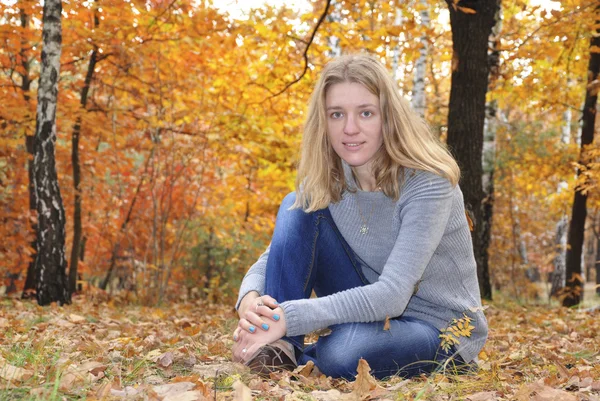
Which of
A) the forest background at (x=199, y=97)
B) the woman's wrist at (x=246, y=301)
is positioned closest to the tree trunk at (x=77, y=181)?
the forest background at (x=199, y=97)

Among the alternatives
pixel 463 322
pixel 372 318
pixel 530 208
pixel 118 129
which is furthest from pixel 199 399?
pixel 530 208

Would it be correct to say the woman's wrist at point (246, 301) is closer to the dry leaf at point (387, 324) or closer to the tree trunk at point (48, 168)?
the dry leaf at point (387, 324)

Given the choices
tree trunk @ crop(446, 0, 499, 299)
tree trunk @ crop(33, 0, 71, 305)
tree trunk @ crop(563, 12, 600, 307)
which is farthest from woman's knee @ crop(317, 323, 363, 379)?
tree trunk @ crop(563, 12, 600, 307)

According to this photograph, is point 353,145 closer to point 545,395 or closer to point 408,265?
point 408,265

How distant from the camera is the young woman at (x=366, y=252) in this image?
259cm

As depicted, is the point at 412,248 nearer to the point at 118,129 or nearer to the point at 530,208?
the point at 118,129

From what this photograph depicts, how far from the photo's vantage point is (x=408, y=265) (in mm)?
2600

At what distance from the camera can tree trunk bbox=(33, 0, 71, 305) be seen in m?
6.58

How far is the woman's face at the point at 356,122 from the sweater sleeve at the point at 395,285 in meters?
0.36

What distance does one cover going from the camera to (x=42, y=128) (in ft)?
21.7

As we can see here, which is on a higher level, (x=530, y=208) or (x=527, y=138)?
(x=527, y=138)

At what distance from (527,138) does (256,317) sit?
12177mm

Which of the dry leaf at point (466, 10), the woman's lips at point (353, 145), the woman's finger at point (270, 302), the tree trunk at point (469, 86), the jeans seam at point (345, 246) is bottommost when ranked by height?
the woman's finger at point (270, 302)

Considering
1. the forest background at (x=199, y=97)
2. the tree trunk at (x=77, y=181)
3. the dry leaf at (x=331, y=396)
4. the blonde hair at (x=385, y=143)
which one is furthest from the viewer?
the tree trunk at (x=77, y=181)
